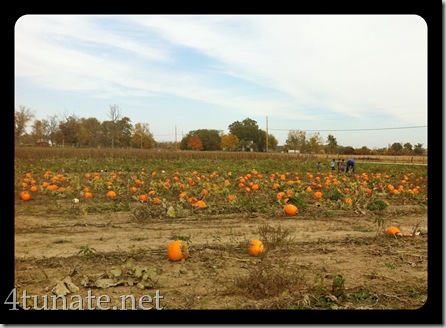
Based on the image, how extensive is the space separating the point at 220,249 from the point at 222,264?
0.55 meters

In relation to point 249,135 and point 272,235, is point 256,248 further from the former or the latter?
point 249,135

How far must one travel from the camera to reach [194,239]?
4.95 meters

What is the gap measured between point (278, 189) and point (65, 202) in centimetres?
577

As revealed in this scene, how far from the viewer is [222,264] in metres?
3.92

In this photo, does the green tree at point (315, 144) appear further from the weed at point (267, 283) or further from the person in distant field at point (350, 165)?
the weed at point (267, 283)

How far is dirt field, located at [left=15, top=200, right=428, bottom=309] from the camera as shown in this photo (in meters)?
3.04

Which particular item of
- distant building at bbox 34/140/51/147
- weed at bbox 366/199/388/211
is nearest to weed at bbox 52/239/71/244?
distant building at bbox 34/140/51/147

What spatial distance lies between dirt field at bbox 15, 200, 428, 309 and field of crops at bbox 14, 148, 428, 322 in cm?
1

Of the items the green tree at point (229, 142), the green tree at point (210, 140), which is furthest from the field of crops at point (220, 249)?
the green tree at point (229, 142)

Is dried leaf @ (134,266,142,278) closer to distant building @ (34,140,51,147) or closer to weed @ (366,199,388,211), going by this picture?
distant building @ (34,140,51,147)

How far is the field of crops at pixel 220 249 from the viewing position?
3.09 m

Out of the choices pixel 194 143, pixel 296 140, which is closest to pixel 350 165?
pixel 194 143

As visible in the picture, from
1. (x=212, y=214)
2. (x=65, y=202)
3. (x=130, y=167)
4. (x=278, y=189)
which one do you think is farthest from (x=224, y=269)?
(x=130, y=167)
